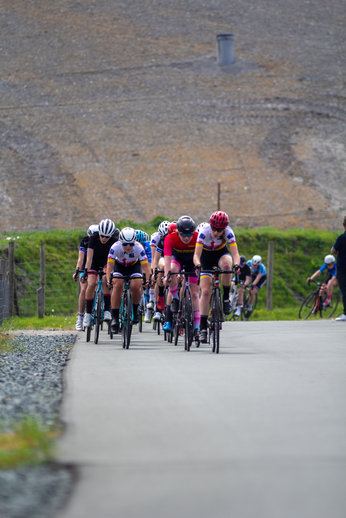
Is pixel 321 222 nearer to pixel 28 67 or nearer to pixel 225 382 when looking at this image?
pixel 28 67

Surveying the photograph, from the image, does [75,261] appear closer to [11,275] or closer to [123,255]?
[11,275]

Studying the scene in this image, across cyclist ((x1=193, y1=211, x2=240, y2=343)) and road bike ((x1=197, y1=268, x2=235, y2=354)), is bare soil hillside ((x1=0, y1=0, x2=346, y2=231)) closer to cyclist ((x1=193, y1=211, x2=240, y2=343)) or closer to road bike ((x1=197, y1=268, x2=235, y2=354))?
cyclist ((x1=193, y1=211, x2=240, y2=343))

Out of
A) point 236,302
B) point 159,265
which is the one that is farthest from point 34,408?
point 236,302

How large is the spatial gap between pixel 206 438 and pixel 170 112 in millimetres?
52125

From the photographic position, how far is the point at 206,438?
15.6ft

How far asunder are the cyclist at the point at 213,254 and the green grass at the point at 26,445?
5.74m

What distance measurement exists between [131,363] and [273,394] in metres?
2.78

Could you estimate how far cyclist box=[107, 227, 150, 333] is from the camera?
11.5m

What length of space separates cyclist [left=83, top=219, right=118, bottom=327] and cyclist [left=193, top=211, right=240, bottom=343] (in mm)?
2291

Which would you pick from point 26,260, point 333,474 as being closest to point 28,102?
point 26,260

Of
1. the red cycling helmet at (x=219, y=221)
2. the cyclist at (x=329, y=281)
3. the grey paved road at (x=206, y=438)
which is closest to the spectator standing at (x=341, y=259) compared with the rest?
the cyclist at (x=329, y=281)

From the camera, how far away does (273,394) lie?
638cm

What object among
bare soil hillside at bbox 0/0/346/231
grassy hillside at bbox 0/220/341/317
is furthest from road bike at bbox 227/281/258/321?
bare soil hillside at bbox 0/0/346/231

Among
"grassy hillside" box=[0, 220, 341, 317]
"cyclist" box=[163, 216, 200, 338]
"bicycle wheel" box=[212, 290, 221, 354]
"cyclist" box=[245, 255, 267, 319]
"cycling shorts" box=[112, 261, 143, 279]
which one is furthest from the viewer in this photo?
"cyclist" box=[245, 255, 267, 319]
